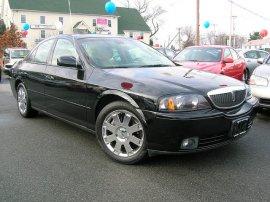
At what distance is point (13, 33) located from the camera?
31438mm

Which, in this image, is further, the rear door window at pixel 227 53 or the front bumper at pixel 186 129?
the rear door window at pixel 227 53

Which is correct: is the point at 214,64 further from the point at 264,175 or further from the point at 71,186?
the point at 71,186

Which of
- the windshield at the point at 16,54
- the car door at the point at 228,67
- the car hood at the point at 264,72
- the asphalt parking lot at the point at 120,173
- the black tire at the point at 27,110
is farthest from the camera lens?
the windshield at the point at 16,54

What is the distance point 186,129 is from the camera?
13.5ft

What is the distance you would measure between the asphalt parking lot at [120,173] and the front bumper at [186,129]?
12.2 inches

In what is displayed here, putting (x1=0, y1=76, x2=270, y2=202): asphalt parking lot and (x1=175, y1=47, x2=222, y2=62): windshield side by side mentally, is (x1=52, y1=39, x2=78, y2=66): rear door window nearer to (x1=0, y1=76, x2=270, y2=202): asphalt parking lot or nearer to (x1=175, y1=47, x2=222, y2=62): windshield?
(x1=0, y1=76, x2=270, y2=202): asphalt parking lot

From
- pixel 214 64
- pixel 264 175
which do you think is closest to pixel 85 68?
pixel 264 175

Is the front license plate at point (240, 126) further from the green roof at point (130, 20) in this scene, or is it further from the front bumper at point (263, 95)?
the green roof at point (130, 20)

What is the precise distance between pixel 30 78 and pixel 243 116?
3626 mm

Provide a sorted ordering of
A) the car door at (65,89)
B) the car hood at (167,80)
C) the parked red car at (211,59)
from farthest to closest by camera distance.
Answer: the parked red car at (211,59) → the car door at (65,89) → the car hood at (167,80)

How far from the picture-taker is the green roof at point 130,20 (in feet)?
220

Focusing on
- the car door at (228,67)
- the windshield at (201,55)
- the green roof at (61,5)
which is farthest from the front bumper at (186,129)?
the green roof at (61,5)

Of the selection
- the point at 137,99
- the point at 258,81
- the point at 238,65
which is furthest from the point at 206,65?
the point at 137,99

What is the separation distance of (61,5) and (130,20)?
1293cm
